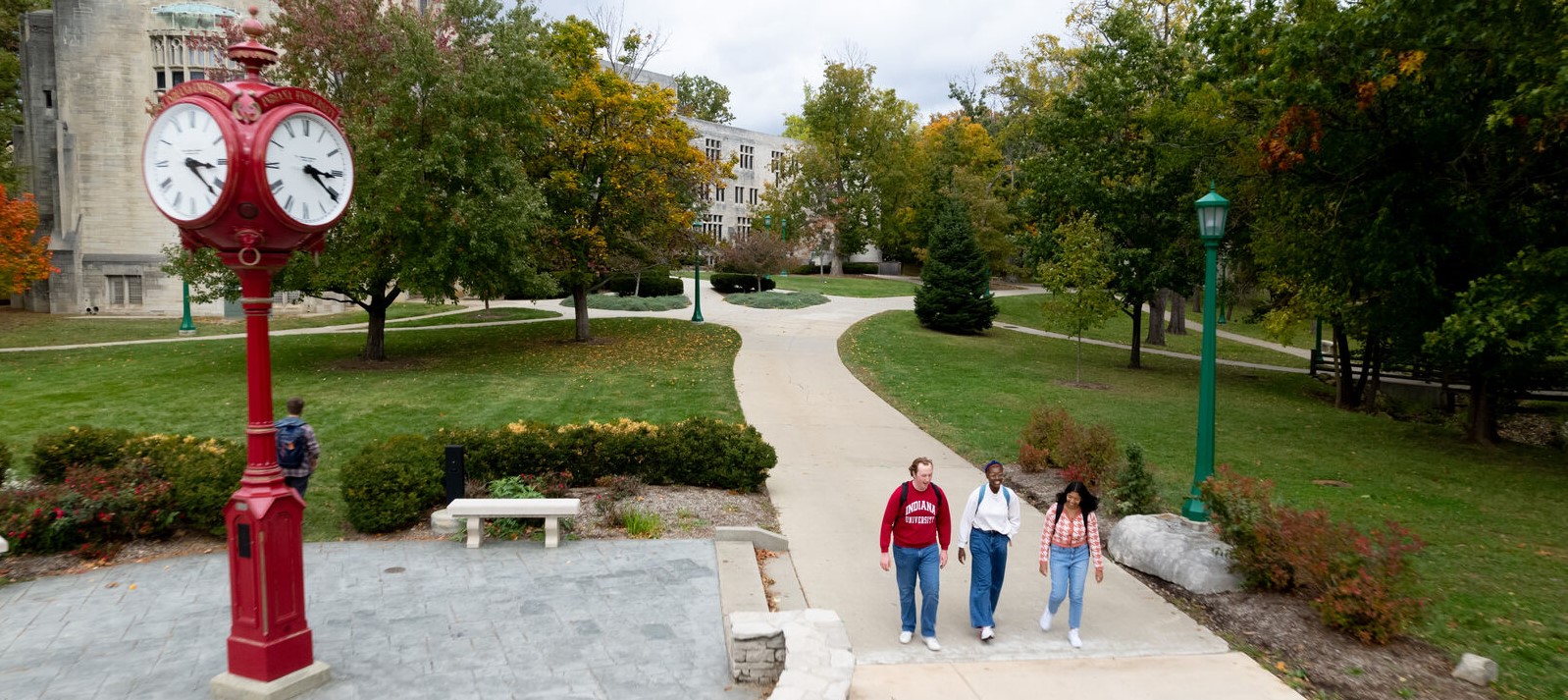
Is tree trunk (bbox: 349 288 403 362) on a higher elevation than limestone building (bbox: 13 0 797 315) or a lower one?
lower

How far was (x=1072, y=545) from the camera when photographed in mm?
7805

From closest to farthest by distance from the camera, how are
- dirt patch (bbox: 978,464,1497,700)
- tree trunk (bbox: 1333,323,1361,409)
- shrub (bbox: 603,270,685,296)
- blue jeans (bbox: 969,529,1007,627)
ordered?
dirt patch (bbox: 978,464,1497,700), blue jeans (bbox: 969,529,1007,627), tree trunk (bbox: 1333,323,1361,409), shrub (bbox: 603,270,685,296)

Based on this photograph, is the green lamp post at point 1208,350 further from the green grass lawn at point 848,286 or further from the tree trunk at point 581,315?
the green grass lawn at point 848,286

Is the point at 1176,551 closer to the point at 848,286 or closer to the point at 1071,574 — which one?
the point at 1071,574

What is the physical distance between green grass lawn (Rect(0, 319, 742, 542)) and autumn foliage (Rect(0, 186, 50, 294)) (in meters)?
2.11

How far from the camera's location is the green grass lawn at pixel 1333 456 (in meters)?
8.51

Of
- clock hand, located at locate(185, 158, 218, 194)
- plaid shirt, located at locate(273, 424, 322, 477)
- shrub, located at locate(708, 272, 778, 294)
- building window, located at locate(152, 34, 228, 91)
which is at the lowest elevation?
plaid shirt, located at locate(273, 424, 322, 477)

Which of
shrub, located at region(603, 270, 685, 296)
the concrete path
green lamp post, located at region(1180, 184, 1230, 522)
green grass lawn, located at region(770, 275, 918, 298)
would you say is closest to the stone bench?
the concrete path

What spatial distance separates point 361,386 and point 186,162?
1459 centimetres

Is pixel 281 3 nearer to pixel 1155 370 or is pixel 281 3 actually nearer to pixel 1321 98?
pixel 1321 98

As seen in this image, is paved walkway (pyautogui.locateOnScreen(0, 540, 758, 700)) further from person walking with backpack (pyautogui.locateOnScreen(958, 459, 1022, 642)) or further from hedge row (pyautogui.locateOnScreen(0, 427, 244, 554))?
person walking with backpack (pyautogui.locateOnScreen(958, 459, 1022, 642))

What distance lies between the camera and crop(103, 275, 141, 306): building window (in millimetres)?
37938

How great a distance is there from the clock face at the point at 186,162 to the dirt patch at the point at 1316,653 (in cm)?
855

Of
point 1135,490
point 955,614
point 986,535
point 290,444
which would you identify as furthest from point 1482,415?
point 290,444
